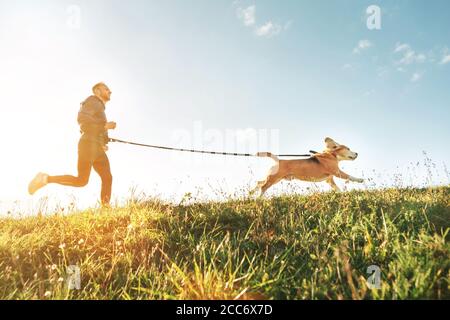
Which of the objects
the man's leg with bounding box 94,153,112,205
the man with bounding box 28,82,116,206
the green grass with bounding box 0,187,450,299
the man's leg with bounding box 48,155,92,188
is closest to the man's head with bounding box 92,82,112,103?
the man with bounding box 28,82,116,206

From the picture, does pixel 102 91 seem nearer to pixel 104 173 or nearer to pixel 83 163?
pixel 83 163

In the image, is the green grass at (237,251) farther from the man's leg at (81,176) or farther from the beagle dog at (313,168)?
the beagle dog at (313,168)

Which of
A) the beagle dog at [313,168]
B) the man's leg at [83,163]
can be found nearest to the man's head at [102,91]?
the man's leg at [83,163]

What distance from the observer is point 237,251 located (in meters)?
3.97

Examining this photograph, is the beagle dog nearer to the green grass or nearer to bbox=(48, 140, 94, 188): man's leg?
the green grass

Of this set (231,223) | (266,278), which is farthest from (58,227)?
(266,278)

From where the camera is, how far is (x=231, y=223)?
16.7 ft

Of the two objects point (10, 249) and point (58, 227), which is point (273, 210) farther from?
point (10, 249)

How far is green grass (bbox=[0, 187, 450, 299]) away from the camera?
298 centimetres

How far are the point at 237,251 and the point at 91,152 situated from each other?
422 centimetres

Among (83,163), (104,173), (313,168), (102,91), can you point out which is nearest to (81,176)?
(83,163)

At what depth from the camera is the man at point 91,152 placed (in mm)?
7059

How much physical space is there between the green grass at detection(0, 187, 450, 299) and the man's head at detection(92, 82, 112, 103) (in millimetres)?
2702
